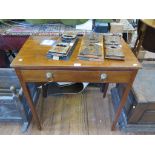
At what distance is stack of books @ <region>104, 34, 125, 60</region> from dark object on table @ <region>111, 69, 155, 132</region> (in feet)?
1.23

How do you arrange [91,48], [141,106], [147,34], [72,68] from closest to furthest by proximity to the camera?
[72,68], [91,48], [141,106], [147,34]

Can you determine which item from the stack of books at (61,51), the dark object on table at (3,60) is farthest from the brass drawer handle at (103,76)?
the dark object on table at (3,60)

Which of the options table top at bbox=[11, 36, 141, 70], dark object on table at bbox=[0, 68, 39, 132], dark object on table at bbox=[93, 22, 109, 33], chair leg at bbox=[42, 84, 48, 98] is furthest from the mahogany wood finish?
chair leg at bbox=[42, 84, 48, 98]

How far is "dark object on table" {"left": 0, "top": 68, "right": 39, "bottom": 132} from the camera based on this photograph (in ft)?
3.80

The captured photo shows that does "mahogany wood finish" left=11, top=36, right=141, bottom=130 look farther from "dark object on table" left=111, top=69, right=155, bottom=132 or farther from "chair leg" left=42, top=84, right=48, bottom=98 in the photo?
"chair leg" left=42, top=84, right=48, bottom=98

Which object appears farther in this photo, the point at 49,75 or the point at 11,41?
the point at 11,41

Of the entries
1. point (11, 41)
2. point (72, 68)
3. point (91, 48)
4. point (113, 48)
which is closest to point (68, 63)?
point (72, 68)

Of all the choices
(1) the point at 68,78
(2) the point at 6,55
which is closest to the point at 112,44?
(1) the point at 68,78

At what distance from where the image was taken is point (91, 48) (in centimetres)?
99

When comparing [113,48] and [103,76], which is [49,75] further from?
[113,48]

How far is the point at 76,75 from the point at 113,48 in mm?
316
